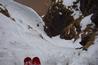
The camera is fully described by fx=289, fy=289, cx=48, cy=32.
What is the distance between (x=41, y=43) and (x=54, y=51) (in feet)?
2.15

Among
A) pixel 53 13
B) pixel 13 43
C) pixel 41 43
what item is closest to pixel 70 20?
pixel 53 13

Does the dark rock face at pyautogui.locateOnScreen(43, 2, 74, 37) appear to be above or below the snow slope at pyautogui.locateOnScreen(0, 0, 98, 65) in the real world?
above

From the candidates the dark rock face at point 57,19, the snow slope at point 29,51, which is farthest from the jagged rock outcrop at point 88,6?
the snow slope at point 29,51

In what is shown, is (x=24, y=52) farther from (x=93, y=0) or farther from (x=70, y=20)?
(x=70, y=20)

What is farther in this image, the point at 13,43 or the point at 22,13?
the point at 22,13

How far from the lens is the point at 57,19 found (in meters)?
18.7

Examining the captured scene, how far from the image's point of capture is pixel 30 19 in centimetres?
1561

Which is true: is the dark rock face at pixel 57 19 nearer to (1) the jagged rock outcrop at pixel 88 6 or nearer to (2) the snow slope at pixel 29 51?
(1) the jagged rock outcrop at pixel 88 6

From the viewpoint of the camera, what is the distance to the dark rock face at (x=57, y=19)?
18359 millimetres

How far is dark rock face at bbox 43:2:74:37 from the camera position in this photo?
60.2 ft

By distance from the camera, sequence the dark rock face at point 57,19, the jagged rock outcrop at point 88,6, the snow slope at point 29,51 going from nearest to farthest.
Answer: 1. the snow slope at point 29,51
2. the jagged rock outcrop at point 88,6
3. the dark rock face at point 57,19

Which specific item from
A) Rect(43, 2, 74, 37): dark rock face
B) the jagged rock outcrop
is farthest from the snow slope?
Rect(43, 2, 74, 37): dark rock face

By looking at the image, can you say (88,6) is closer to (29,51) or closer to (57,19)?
(57,19)

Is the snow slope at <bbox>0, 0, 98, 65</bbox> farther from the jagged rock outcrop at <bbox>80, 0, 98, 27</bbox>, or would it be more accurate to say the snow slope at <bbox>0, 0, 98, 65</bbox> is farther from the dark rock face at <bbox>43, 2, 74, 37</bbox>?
the dark rock face at <bbox>43, 2, 74, 37</bbox>
